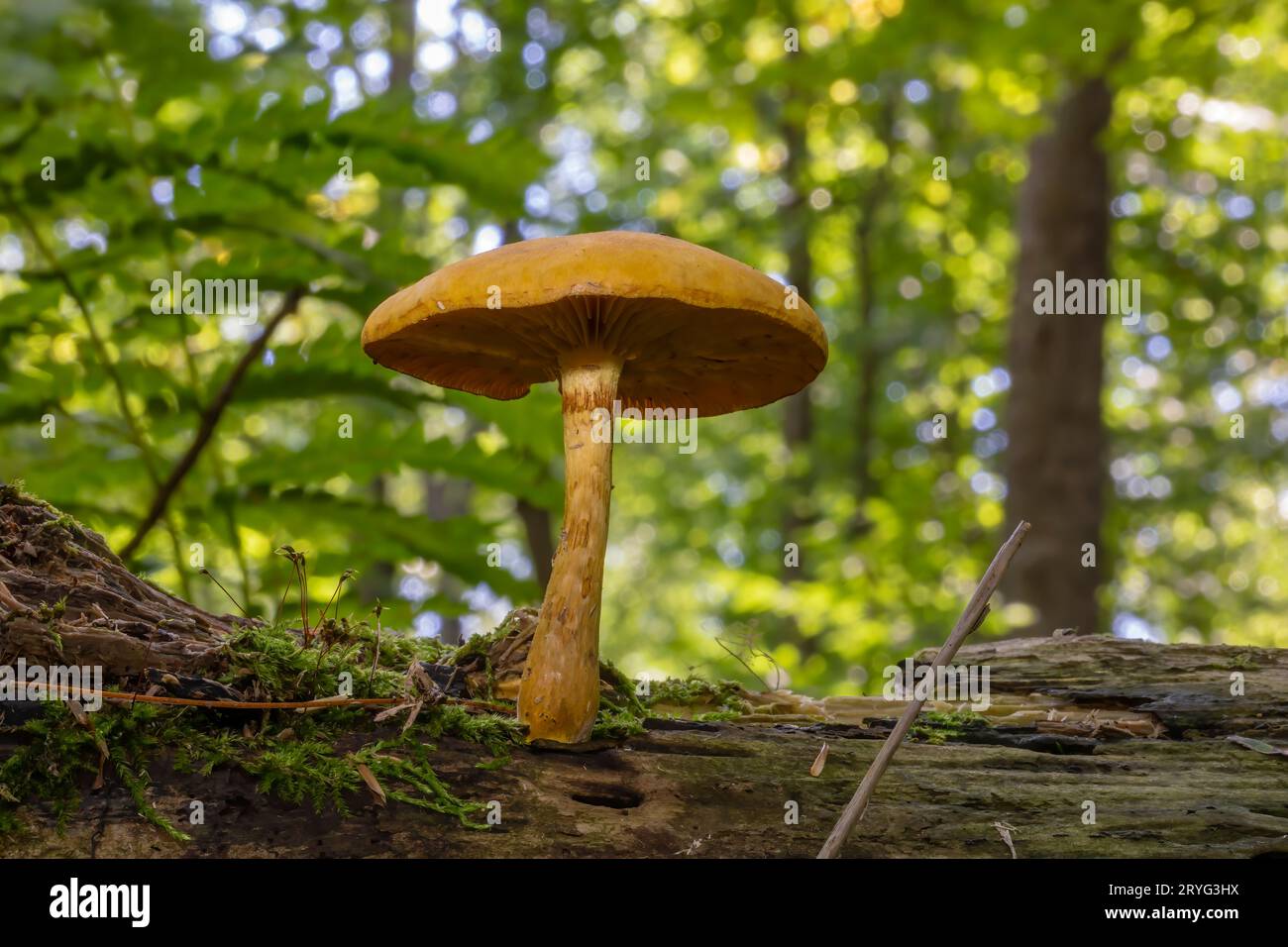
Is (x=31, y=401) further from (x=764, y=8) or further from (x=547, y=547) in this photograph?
(x=764, y=8)

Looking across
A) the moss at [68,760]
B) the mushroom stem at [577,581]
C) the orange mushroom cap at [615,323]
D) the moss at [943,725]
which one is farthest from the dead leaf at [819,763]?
the moss at [68,760]

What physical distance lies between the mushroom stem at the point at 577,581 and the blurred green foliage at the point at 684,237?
2.51 feet

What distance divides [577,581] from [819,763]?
29.8 inches

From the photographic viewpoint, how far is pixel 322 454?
3.74 m

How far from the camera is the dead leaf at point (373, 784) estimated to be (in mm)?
2041

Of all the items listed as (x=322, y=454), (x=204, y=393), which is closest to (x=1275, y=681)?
(x=322, y=454)

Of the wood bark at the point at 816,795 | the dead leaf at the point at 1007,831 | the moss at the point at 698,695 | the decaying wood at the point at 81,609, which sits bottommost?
the dead leaf at the point at 1007,831

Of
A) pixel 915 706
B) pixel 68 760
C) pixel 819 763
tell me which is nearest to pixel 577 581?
pixel 819 763

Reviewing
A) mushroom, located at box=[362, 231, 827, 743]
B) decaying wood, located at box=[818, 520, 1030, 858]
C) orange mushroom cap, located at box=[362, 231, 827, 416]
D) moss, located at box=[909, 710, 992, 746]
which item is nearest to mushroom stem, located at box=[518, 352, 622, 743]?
mushroom, located at box=[362, 231, 827, 743]

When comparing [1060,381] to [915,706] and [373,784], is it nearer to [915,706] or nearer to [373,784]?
[915,706]

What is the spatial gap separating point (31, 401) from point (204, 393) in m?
0.60

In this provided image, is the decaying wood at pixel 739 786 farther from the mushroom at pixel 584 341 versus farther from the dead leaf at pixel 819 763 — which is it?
the mushroom at pixel 584 341

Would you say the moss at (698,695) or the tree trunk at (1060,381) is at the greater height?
the tree trunk at (1060,381)

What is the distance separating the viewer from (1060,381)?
7.25 meters
